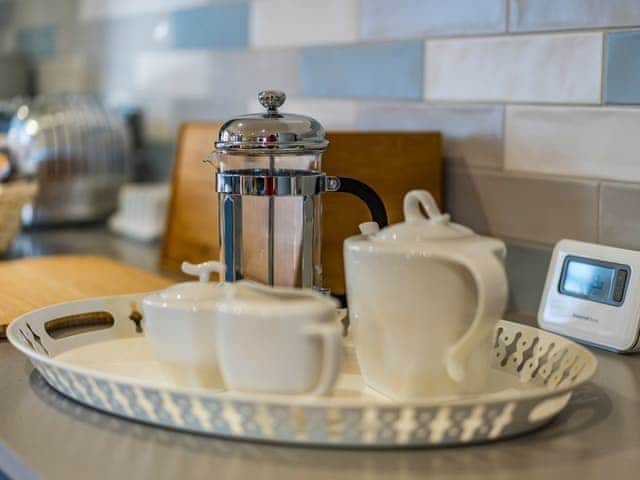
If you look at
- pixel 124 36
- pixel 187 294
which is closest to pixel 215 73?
pixel 124 36

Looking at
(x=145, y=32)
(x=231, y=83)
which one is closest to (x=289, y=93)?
(x=231, y=83)

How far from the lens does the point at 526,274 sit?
1.10m

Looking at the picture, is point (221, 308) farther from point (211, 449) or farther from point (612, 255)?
point (612, 255)

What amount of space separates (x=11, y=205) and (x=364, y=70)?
0.57 meters

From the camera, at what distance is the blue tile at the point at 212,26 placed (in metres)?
1.60

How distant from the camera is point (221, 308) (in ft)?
2.13

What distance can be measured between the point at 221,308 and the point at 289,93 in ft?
2.91

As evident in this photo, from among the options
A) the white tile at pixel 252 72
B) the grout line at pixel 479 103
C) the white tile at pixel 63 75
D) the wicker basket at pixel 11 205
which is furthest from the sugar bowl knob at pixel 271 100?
the white tile at pixel 63 75

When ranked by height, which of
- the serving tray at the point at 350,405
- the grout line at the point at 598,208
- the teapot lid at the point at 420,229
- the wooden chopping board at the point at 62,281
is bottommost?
the wooden chopping board at the point at 62,281

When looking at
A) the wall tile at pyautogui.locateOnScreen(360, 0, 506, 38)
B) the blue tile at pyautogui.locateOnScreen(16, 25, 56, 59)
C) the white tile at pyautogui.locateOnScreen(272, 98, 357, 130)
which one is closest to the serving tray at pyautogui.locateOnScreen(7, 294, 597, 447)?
the wall tile at pyautogui.locateOnScreen(360, 0, 506, 38)

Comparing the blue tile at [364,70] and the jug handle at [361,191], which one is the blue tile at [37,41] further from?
the jug handle at [361,191]

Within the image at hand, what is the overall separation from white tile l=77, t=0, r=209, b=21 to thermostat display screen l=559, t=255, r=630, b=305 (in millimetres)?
936

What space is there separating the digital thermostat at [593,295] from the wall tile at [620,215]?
0.03 meters

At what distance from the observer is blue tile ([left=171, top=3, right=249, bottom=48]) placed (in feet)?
5.25
